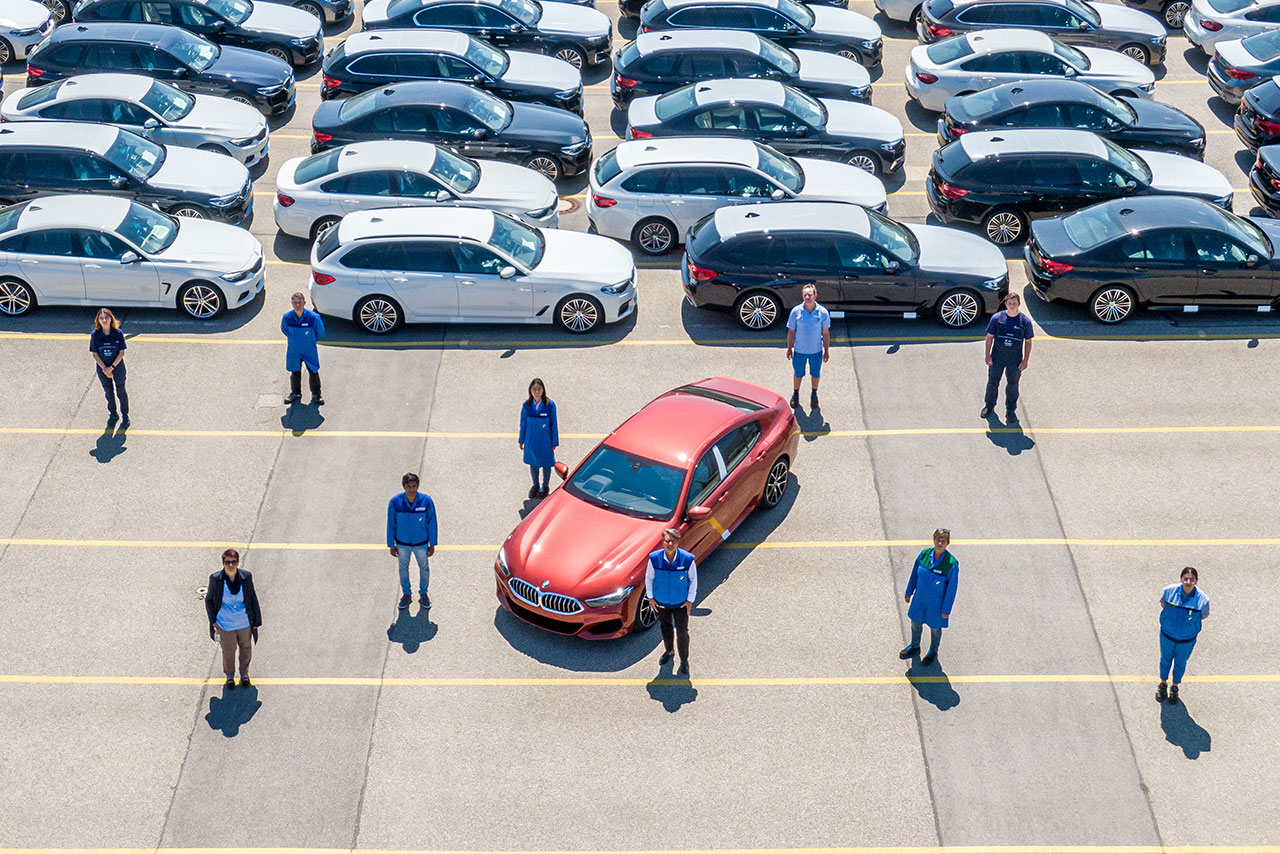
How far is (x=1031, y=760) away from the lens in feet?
40.0

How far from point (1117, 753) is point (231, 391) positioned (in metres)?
11.0

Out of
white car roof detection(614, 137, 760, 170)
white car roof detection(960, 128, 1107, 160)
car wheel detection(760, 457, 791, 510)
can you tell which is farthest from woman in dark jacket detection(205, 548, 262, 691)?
white car roof detection(960, 128, 1107, 160)

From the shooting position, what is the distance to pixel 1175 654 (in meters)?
12.5

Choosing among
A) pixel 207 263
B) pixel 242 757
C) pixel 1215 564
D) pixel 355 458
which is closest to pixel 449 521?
pixel 355 458

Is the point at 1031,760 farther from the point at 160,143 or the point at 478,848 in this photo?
the point at 160,143

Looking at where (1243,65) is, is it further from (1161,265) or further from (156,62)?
(156,62)

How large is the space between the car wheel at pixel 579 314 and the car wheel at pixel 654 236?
2313 millimetres

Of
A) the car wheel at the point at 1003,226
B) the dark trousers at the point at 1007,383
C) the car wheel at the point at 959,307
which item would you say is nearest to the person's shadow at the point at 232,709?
the dark trousers at the point at 1007,383

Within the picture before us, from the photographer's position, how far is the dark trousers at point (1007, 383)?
1644cm

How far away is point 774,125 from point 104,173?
9.91 metres

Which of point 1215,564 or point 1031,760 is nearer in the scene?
point 1031,760

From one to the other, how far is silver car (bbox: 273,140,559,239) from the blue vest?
338 inches

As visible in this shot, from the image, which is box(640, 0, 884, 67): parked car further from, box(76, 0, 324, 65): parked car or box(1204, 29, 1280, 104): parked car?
box(76, 0, 324, 65): parked car

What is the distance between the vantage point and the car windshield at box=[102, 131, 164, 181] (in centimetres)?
2008
